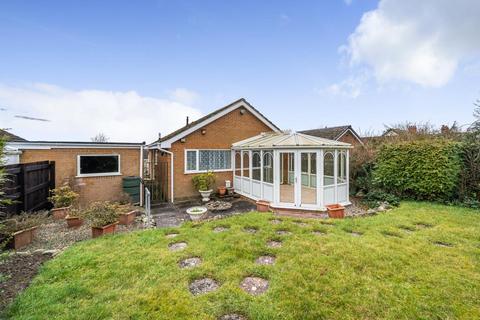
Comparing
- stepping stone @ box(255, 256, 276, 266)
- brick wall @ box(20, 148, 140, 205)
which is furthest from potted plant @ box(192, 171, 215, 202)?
stepping stone @ box(255, 256, 276, 266)

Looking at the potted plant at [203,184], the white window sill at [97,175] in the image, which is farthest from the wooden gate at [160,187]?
the potted plant at [203,184]

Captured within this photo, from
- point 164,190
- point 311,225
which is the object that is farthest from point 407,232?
point 164,190

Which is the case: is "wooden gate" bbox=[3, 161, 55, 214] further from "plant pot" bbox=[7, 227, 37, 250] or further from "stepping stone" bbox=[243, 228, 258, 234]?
"stepping stone" bbox=[243, 228, 258, 234]

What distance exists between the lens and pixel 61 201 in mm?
9055

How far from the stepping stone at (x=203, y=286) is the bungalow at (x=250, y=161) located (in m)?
6.92

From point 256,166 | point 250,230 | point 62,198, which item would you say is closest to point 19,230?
point 62,198

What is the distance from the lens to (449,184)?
971 centimetres

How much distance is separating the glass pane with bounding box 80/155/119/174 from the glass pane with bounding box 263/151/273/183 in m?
8.07

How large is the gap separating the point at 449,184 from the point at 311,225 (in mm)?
7770

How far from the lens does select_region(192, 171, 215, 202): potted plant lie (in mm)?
12273

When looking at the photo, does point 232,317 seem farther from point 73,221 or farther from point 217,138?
point 217,138

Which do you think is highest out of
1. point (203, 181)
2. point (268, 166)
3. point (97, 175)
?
point (268, 166)

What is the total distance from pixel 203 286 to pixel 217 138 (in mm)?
10481

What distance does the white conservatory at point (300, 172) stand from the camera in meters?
10.0
